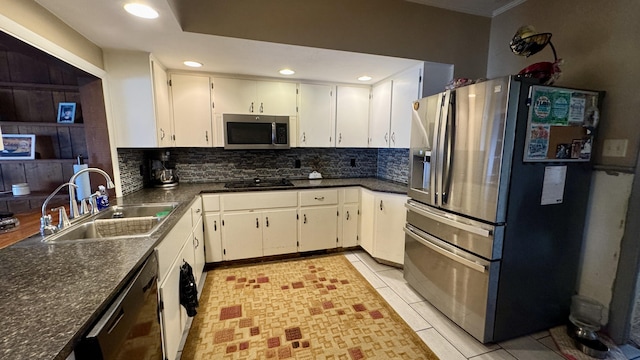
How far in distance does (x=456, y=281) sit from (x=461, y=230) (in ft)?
1.29

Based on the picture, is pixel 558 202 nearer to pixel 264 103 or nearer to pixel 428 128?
pixel 428 128

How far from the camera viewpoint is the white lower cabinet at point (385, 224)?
2689 millimetres

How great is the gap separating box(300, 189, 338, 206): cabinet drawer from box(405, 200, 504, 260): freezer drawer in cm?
104

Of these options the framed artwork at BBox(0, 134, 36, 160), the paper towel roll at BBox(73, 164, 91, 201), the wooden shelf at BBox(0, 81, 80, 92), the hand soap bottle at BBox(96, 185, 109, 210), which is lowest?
the hand soap bottle at BBox(96, 185, 109, 210)

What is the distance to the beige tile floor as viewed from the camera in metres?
1.68

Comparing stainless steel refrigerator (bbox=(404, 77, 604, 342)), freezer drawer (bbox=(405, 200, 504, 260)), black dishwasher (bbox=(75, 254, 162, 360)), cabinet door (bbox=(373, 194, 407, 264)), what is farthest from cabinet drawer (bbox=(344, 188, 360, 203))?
black dishwasher (bbox=(75, 254, 162, 360))

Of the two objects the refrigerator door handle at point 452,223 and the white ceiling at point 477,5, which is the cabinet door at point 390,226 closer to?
the refrigerator door handle at point 452,223

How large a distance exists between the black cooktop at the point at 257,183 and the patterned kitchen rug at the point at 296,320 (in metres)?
0.92

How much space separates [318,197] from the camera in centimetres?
300

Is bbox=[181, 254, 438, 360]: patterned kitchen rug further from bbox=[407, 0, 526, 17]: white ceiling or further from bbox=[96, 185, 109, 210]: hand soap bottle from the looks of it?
bbox=[407, 0, 526, 17]: white ceiling

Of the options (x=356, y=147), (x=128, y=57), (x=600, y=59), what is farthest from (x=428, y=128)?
(x=128, y=57)

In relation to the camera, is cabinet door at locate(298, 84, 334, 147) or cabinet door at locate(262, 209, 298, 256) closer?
cabinet door at locate(262, 209, 298, 256)

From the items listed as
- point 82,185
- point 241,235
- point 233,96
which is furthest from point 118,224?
point 233,96

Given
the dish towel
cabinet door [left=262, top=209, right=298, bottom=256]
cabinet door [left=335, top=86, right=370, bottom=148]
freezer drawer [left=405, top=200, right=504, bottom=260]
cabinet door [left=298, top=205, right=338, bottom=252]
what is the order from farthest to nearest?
cabinet door [left=335, top=86, right=370, bottom=148]
cabinet door [left=298, top=205, right=338, bottom=252]
cabinet door [left=262, top=209, right=298, bottom=256]
the dish towel
freezer drawer [left=405, top=200, right=504, bottom=260]
